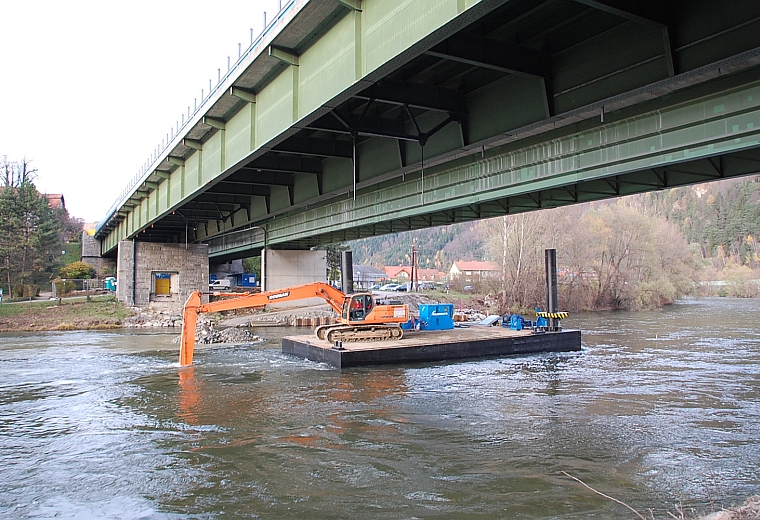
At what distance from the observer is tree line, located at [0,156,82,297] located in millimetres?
53562

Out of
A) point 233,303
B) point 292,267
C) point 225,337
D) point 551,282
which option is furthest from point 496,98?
point 292,267

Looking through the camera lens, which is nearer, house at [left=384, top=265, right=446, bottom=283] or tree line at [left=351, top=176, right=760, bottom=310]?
tree line at [left=351, top=176, right=760, bottom=310]

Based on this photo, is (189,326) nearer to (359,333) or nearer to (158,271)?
(359,333)

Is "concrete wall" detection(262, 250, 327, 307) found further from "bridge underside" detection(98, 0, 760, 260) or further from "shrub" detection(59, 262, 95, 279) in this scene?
"shrub" detection(59, 262, 95, 279)

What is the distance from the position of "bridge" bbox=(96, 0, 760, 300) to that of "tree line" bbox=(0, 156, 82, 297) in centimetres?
4344

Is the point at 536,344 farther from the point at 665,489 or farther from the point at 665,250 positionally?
the point at 665,250

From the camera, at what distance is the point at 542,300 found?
51062 millimetres

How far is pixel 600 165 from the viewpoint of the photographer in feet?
42.3

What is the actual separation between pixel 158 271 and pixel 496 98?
128ft

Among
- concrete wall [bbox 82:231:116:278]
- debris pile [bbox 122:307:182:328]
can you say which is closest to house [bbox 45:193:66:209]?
concrete wall [bbox 82:231:116:278]

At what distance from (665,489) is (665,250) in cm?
5652

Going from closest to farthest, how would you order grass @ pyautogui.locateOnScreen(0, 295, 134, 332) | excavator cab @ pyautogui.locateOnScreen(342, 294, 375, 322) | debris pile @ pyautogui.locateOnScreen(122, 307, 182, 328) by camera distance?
1. excavator cab @ pyautogui.locateOnScreen(342, 294, 375, 322)
2. grass @ pyautogui.locateOnScreen(0, 295, 134, 332)
3. debris pile @ pyautogui.locateOnScreen(122, 307, 182, 328)

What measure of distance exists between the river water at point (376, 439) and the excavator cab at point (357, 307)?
10.1 ft

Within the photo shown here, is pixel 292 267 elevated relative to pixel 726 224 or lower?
lower
